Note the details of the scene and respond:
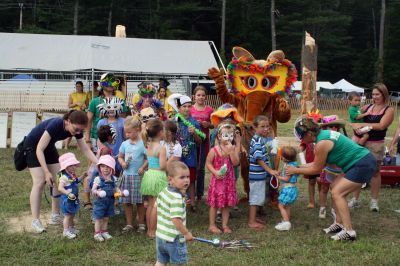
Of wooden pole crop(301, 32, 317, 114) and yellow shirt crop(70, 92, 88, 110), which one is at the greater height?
wooden pole crop(301, 32, 317, 114)

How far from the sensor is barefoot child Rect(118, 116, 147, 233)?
6117 millimetres

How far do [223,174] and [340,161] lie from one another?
4.32 ft

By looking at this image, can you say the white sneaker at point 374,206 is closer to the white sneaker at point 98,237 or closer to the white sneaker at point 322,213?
the white sneaker at point 322,213

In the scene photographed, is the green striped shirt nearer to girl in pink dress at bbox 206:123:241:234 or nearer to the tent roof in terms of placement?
girl in pink dress at bbox 206:123:241:234

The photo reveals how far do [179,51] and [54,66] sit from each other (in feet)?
15.0

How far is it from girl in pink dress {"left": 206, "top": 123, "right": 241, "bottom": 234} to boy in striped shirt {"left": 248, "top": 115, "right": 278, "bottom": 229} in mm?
273

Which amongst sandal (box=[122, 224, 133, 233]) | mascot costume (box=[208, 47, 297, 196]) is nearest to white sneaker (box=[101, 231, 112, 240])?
sandal (box=[122, 224, 133, 233])

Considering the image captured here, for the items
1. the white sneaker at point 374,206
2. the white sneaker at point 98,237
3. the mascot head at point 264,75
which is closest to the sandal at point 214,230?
the white sneaker at point 98,237

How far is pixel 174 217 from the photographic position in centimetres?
405

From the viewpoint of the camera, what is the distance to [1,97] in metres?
21.5

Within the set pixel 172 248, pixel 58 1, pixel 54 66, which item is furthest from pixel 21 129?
pixel 58 1

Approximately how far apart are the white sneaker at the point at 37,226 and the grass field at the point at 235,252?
88 mm

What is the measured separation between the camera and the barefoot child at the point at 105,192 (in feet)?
19.0

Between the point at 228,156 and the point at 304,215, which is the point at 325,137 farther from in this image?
the point at 304,215
